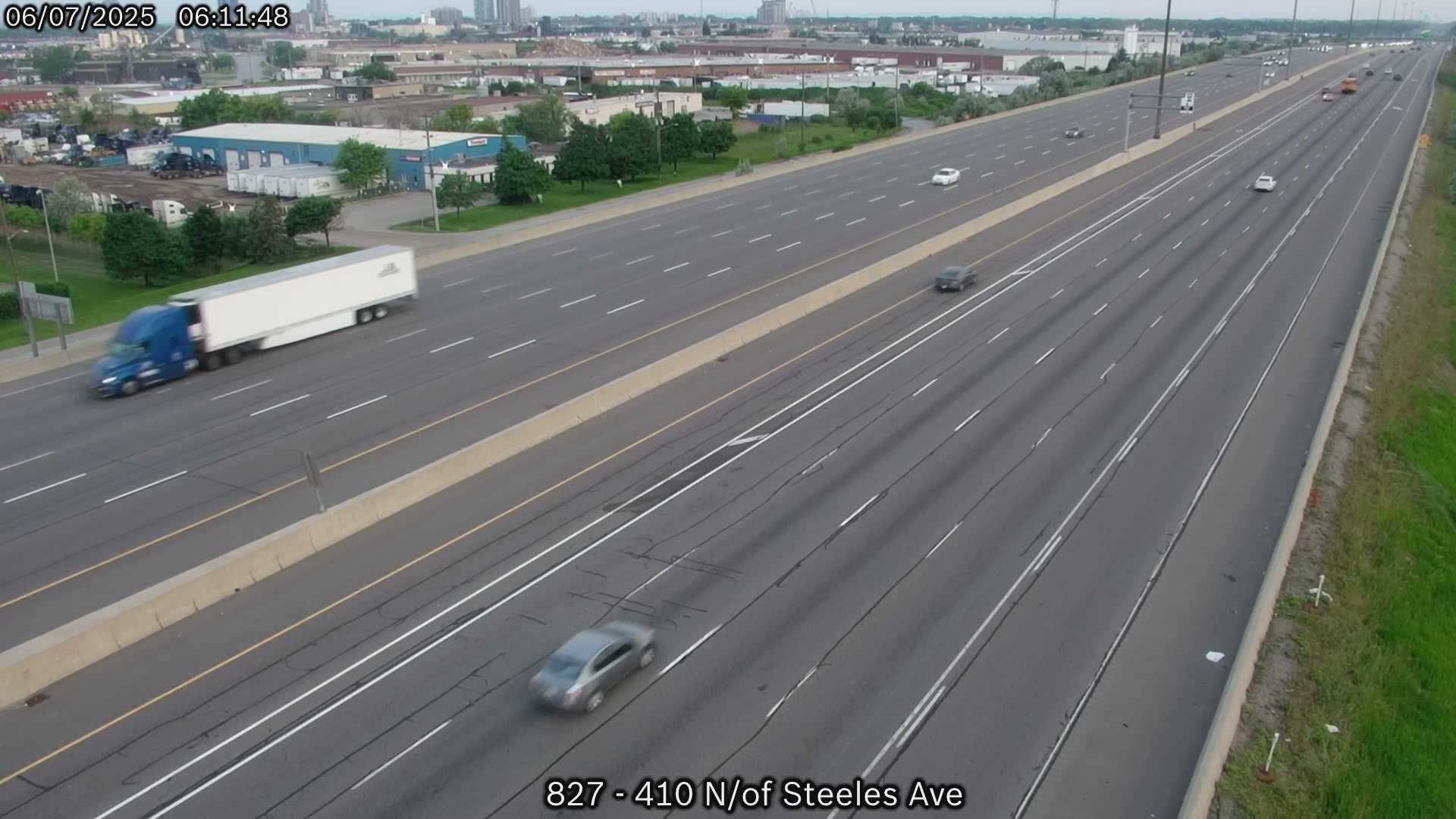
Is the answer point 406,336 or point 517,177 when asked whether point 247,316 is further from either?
point 517,177

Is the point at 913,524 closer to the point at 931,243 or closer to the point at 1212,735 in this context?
the point at 1212,735

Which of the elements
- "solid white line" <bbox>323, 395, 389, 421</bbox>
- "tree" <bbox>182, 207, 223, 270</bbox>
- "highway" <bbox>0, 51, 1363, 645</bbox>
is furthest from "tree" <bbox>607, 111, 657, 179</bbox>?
"solid white line" <bbox>323, 395, 389, 421</bbox>

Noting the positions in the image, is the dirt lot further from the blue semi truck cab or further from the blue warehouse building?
the blue semi truck cab

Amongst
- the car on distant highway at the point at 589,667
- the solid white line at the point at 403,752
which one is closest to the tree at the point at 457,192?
the car on distant highway at the point at 589,667

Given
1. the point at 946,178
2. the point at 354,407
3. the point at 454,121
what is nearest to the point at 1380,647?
the point at 354,407

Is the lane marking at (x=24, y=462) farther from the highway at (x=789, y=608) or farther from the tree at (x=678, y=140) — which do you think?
the tree at (x=678, y=140)

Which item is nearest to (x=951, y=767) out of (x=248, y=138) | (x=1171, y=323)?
(x=1171, y=323)
